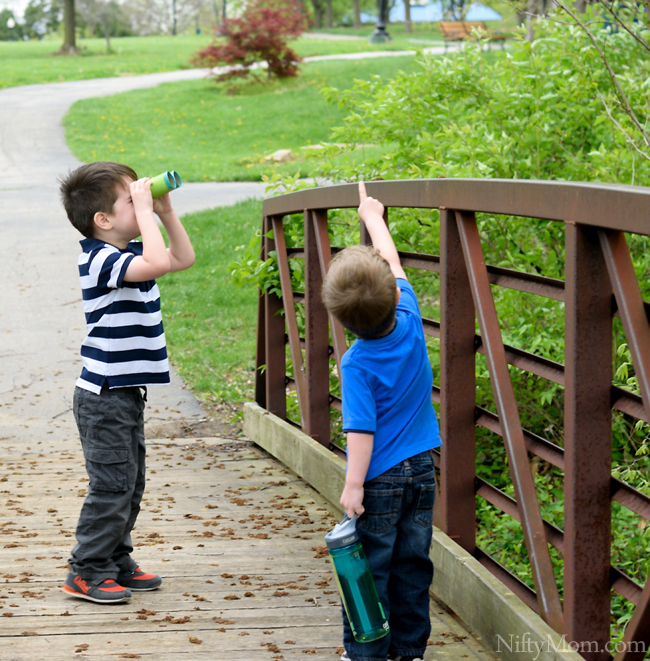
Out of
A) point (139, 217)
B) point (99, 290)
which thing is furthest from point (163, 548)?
point (139, 217)

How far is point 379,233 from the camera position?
2.78m

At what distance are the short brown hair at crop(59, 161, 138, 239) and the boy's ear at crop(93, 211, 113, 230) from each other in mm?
18

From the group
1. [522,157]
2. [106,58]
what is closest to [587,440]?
[522,157]

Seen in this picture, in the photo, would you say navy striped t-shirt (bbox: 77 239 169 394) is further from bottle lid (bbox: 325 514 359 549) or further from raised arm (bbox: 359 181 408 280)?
bottle lid (bbox: 325 514 359 549)

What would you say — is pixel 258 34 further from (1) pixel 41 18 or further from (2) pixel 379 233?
(1) pixel 41 18

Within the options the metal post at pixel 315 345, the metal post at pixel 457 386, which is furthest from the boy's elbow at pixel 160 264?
the metal post at pixel 315 345

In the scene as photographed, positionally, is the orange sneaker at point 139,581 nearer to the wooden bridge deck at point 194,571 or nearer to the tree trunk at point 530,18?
the wooden bridge deck at point 194,571

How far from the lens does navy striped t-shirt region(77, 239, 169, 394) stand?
2961 mm

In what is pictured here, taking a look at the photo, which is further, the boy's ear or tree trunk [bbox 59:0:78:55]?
tree trunk [bbox 59:0:78:55]

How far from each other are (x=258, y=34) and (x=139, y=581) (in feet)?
70.1

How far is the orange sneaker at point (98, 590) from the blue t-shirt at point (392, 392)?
115cm

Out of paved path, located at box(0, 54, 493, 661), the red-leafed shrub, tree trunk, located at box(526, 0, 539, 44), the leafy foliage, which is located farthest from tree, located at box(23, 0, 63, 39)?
the leafy foliage

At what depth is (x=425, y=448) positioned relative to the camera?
96.8 inches

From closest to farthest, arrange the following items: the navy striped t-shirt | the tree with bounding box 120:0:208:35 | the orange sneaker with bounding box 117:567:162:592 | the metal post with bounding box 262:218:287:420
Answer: the navy striped t-shirt → the orange sneaker with bounding box 117:567:162:592 → the metal post with bounding box 262:218:287:420 → the tree with bounding box 120:0:208:35
